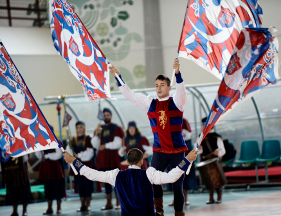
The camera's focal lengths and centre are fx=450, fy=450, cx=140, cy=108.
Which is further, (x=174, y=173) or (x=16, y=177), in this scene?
(x=16, y=177)

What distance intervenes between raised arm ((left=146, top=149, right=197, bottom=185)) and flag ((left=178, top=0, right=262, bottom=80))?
1.59 m

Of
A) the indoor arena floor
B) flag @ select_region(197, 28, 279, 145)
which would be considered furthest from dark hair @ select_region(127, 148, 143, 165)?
the indoor arena floor

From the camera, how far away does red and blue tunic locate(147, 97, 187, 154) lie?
503 cm

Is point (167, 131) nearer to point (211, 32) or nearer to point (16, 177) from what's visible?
point (211, 32)

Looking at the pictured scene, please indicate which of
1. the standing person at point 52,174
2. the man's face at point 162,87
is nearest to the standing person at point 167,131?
the man's face at point 162,87

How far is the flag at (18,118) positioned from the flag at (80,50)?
2.82 feet

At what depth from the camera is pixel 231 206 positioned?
765 cm

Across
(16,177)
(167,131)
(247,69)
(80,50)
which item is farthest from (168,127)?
(16,177)

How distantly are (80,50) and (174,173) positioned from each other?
2.36 metres

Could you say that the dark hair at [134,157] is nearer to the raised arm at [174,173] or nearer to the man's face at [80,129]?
the raised arm at [174,173]

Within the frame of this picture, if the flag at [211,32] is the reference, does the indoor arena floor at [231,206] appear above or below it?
below

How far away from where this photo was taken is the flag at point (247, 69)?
399 cm

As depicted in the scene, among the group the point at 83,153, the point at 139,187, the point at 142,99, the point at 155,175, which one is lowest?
the point at 83,153

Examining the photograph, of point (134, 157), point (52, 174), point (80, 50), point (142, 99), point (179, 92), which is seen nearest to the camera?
point (134, 157)
